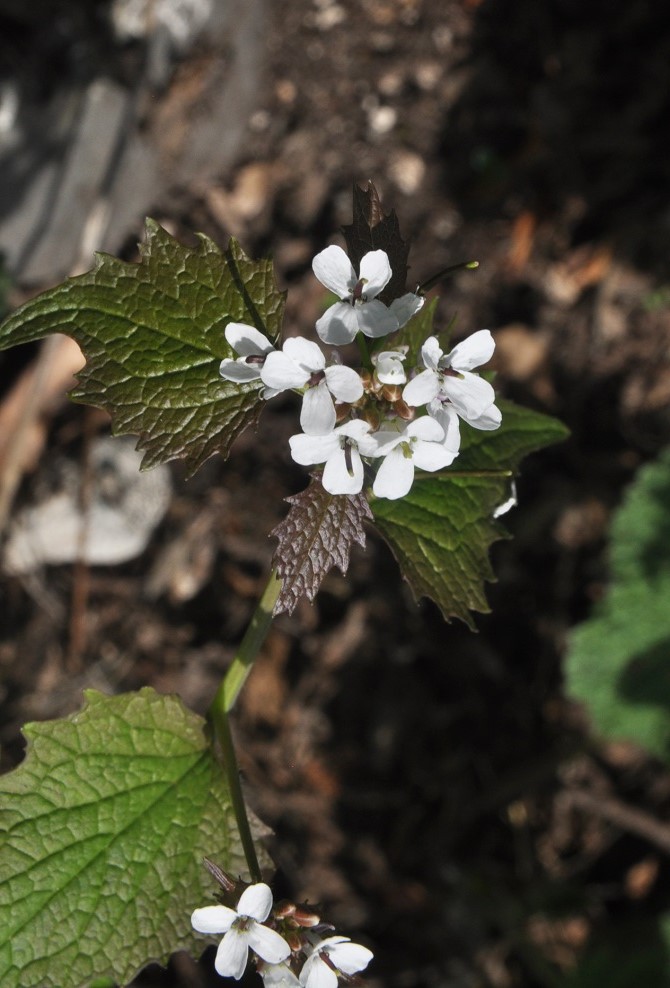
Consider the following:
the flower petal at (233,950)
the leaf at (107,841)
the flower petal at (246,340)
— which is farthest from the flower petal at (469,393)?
the flower petal at (233,950)

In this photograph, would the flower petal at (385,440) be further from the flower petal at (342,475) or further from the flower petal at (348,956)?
the flower petal at (348,956)

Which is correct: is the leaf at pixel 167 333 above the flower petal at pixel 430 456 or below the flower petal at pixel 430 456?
above

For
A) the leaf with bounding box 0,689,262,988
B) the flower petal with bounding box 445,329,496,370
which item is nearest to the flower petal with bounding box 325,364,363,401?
the flower petal with bounding box 445,329,496,370

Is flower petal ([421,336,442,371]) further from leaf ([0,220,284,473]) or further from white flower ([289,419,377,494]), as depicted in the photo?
leaf ([0,220,284,473])

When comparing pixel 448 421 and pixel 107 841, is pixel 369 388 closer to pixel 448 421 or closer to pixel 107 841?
pixel 448 421

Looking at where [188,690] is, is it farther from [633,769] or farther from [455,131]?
[455,131]

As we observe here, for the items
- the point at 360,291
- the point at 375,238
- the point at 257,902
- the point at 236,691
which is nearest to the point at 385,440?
the point at 360,291
